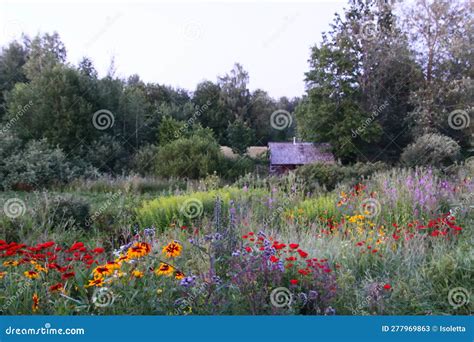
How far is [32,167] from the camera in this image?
15617 mm

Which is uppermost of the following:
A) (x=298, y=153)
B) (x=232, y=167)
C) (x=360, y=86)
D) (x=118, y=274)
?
(x=360, y=86)

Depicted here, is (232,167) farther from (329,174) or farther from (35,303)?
(35,303)

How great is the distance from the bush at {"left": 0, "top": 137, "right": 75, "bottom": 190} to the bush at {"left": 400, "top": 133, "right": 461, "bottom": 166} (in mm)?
14864

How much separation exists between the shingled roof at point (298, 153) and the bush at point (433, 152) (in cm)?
546

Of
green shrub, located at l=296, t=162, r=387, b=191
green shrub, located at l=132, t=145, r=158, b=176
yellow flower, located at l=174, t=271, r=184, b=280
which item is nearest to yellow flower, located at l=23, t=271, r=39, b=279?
yellow flower, located at l=174, t=271, r=184, b=280

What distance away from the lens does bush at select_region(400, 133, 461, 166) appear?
2033 centimetres

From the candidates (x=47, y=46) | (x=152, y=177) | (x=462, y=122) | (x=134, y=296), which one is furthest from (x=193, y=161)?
(x=47, y=46)

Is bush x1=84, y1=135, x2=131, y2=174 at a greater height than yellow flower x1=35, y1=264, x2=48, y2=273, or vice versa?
bush x1=84, y1=135, x2=131, y2=174

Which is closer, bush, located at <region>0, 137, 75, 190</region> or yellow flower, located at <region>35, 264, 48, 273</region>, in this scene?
yellow flower, located at <region>35, 264, 48, 273</region>

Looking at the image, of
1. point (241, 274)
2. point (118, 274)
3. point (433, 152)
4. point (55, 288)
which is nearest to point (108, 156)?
point (433, 152)

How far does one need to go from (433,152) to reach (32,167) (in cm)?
1644

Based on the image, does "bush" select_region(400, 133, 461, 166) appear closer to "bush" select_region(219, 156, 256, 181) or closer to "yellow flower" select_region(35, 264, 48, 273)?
"bush" select_region(219, 156, 256, 181)

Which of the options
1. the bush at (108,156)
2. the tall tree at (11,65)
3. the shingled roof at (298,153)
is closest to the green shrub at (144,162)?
the bush at (108,156)

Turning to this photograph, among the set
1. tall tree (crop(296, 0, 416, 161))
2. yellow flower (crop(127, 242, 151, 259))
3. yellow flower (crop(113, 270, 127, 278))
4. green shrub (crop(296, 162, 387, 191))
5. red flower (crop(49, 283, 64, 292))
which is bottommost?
red flower (crop(49, 283, 64, 292))
